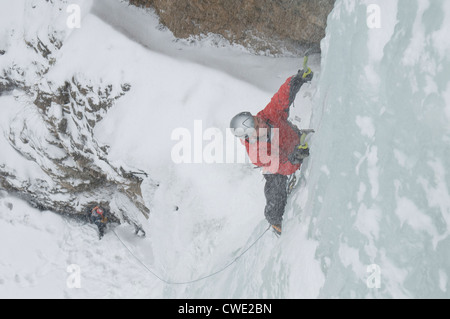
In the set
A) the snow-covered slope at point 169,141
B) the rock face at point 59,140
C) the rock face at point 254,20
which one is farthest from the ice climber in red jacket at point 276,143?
the rock face at point 59,140

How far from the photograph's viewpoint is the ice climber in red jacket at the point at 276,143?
3.92 meters

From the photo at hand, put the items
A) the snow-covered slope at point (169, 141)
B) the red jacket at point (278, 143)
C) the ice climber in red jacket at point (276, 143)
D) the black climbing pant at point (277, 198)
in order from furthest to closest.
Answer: the snow-covered slope at point (169, 141) → the black climbing pant at point (277, 198) → the red jacket at point (278, 143) → the ice climber in red jacket at point (276, 143)

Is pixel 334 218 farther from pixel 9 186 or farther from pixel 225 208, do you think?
pixel 9 186

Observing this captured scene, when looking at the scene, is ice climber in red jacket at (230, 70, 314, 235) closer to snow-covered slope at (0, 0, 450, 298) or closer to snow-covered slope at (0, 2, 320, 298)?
snow-covered slope at (0, 0, 450, 298)

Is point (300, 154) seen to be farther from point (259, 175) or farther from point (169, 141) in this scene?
point (169, 141)

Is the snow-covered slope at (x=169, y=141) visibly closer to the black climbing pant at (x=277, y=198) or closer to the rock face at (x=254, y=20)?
the rock face at (x=254, y=20)

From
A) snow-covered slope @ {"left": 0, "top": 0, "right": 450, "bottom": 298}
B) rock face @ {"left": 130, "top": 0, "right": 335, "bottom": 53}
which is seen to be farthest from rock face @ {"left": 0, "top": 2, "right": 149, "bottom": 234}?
rock face @ {"left": 130, "top": 0, "right": 335, "bottom": 53}

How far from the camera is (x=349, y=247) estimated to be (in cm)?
291

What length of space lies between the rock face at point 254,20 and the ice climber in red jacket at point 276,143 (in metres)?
2.08

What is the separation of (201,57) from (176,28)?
2.72 feet

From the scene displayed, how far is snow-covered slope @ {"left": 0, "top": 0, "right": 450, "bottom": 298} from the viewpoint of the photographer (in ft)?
7.90

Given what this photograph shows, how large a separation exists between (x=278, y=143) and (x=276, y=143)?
1.2 inches

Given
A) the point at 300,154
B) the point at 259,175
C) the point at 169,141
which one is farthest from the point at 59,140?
the point at 300,154

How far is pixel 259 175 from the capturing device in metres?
6.23
